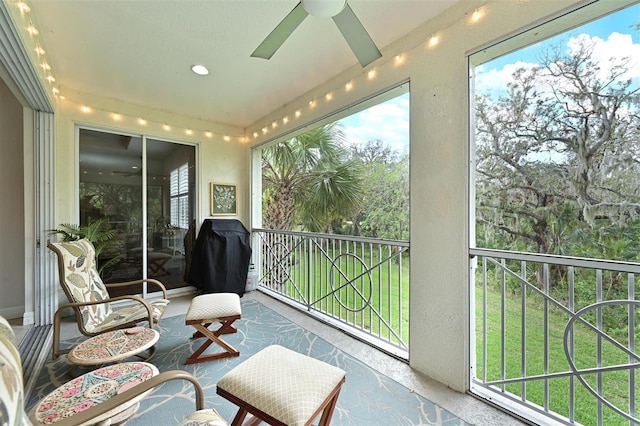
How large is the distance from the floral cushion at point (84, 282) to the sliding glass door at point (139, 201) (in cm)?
110

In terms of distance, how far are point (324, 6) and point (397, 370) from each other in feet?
8.26

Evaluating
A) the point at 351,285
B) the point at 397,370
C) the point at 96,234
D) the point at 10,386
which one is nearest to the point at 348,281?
the point at 351,285

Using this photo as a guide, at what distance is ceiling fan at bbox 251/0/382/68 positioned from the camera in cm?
141

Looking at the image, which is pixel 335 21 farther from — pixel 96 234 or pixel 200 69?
pixel 96 234

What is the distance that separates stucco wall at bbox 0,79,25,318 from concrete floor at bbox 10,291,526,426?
14.8 inches

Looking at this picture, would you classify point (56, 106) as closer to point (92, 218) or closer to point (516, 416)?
point (92, 218)

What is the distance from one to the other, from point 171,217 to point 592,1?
4678 mm

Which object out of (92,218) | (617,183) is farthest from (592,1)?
(92,218)

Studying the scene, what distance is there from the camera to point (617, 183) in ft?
4.98

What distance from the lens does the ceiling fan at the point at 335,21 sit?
4.62 ft

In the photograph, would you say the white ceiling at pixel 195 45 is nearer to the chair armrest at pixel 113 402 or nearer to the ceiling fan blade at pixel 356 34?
the ceiling fan blade at pixel 356 34

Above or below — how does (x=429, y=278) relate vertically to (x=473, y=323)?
above

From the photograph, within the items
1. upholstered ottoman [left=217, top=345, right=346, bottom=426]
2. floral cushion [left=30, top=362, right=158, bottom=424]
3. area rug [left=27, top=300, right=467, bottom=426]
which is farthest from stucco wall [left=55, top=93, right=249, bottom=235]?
upholstered ottoman [left=217, top=345, right=346, bottom=426]

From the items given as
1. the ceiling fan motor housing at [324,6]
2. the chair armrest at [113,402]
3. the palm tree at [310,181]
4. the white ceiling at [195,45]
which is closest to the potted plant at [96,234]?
the white ceiling at [195,45]
